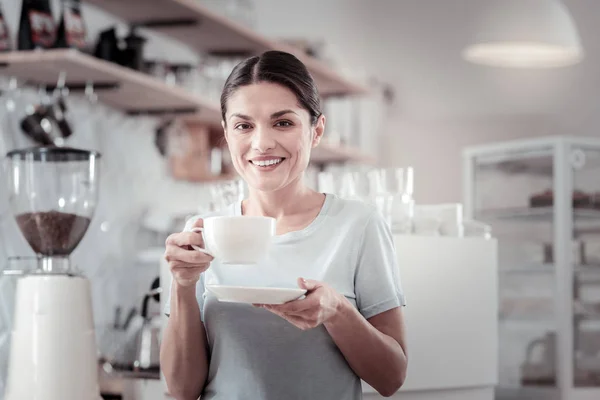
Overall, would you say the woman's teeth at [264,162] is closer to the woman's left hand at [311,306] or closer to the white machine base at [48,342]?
the woman's left hand at [311,306]

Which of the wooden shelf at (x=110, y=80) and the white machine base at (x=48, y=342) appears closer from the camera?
the white machine base at (x=48, y=342)

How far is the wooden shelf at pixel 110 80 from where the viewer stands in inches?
99.5

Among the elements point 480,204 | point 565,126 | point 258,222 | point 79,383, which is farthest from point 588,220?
point 258,222

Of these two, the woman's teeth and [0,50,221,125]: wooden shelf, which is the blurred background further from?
the woman's teeth

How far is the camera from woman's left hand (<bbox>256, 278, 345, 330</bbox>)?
1.29 m

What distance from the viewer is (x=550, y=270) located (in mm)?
4074

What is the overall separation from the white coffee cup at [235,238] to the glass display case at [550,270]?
9.49 feet

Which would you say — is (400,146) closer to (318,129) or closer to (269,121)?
(318,129)

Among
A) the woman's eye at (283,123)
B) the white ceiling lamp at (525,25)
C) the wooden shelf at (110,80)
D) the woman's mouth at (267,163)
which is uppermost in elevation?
A: the white ceiling lamp at (525,25)

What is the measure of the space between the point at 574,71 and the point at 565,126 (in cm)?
34

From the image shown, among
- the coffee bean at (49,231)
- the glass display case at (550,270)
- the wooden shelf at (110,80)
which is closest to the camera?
the coffee bean at (49,231)

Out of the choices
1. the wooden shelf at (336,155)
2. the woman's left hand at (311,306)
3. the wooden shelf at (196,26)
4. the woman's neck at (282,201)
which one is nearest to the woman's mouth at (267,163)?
the woman's neck at (282,201)

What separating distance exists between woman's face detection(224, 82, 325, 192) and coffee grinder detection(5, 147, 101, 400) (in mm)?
769

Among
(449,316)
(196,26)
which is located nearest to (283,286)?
(449,316)
